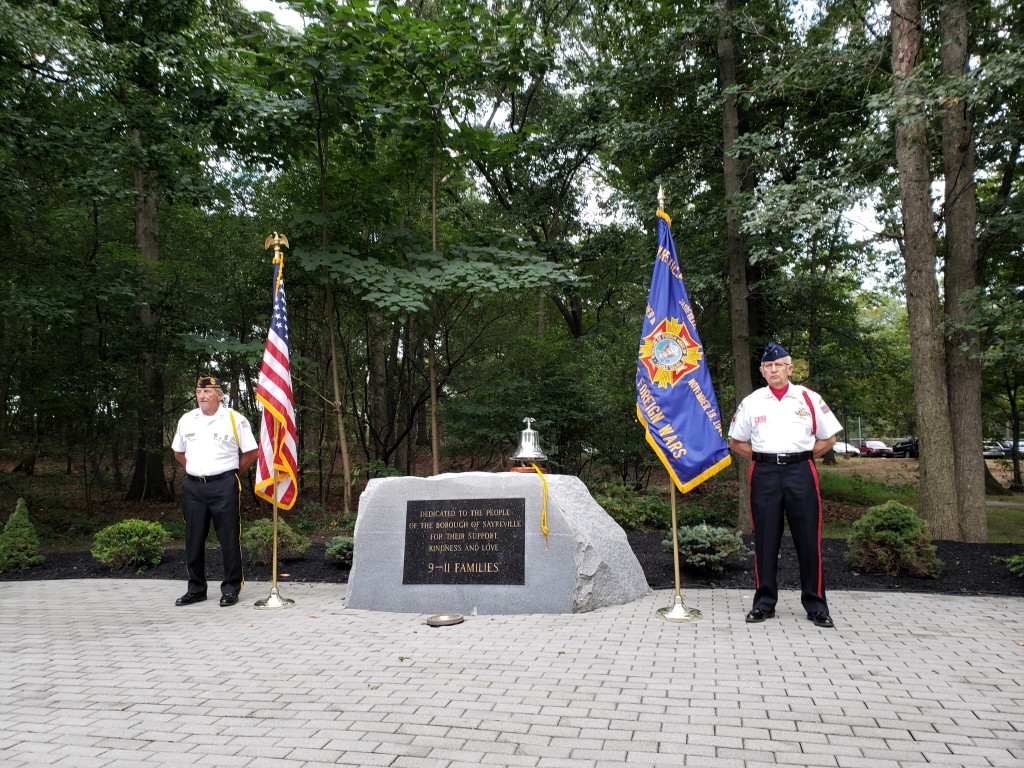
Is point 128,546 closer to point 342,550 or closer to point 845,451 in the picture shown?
point 342,550

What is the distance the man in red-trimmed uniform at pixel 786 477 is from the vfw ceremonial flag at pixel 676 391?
40 centimetres

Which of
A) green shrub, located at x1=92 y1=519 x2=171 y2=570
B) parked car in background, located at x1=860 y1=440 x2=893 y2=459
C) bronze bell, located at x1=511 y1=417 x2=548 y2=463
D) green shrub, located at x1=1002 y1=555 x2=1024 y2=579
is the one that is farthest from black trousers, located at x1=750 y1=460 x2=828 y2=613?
parked car in background, located at x1=860 y1=440 x2=893 y2=459

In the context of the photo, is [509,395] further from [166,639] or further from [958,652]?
[958,652]

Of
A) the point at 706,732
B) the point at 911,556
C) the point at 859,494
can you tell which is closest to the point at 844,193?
the point at 911,556

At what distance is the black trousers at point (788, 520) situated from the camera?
16.9 ft

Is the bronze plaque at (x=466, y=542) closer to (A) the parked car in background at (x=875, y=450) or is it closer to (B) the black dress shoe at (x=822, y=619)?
(B) the black dress shoe at (x=822, y=619)

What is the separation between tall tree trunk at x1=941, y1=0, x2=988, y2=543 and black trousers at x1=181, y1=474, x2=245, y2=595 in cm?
843

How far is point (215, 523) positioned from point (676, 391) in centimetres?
454

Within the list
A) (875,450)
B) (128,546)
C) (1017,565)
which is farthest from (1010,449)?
(128,546)

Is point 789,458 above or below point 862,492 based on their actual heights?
above

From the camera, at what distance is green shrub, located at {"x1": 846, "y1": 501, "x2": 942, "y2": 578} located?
6.47 m

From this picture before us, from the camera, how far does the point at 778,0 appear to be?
11461 mm

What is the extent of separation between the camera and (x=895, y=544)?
21.4 feet

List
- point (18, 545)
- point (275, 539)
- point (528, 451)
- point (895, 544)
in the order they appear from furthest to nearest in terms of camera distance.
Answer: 1. point (18, 545)
2. point (895, 544)
3. point (275, 539)
4. point (528, 451)
